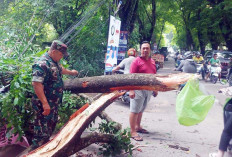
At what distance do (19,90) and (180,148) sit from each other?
114 inches

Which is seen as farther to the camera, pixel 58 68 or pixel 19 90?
pixel 58 68

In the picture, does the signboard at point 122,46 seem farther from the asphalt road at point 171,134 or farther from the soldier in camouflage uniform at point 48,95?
the soldier in camouflage uniform at point 48,95

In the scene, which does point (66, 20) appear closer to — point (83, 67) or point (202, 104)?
point (83, 67)

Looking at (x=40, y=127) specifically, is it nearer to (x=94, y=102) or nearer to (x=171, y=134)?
(x=94, y=102)

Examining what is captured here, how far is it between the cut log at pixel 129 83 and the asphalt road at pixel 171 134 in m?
0.41

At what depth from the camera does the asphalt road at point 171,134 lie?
13.7ft

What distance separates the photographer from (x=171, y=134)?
17.0 feet

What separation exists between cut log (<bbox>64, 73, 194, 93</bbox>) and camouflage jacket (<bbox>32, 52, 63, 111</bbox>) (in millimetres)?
465

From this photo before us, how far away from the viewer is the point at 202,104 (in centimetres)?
298

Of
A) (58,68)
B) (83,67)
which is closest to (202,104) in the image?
(58,68)

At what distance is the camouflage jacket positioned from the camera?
319cm

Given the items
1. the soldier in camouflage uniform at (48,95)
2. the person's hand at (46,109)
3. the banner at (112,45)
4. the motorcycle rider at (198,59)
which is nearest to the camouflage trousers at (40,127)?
the soldier in camouflage uniform at (48,95)

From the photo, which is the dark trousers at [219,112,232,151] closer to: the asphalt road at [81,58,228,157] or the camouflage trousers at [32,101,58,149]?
the asphalt road at [81,58,228,157]

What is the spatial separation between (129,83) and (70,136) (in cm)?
117
